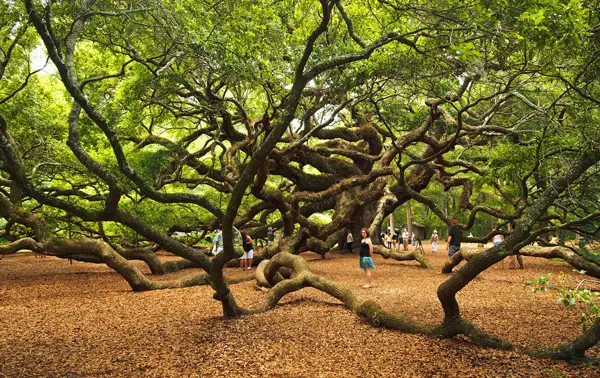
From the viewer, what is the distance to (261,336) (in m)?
5.93

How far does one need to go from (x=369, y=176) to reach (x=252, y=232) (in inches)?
257

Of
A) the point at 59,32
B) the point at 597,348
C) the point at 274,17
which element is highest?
the point at 274,17

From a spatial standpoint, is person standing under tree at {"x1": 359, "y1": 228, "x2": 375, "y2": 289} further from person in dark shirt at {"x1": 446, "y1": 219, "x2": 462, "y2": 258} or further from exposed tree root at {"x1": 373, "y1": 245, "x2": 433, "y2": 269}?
exposed tree root at {"x1": 373, "y1": 245, "x2": 433, "y2": 269}

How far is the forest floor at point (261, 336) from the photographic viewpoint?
4.70 meters

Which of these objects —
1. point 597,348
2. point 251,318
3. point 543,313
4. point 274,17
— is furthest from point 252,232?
point 597,348

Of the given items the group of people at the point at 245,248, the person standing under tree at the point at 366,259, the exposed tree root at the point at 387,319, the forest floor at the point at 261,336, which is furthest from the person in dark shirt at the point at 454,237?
the group of people at the point at 245,248

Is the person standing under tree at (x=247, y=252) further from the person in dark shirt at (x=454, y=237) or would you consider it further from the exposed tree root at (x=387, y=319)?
the person in dark shirt at (x=454, y=237)

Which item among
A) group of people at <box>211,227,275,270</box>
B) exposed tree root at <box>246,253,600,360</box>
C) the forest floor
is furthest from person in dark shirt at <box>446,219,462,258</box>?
group of people at <box>211,227,275,270</box>

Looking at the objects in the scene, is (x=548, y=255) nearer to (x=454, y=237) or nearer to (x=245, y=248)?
(x=454, y=237)

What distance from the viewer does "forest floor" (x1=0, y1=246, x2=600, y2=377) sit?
15.4 ft

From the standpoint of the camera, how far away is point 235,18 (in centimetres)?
812

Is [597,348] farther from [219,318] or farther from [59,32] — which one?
[59,32]

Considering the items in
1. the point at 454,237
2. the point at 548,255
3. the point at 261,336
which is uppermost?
the point at 454,237

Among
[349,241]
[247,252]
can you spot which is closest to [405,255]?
[349,241]
